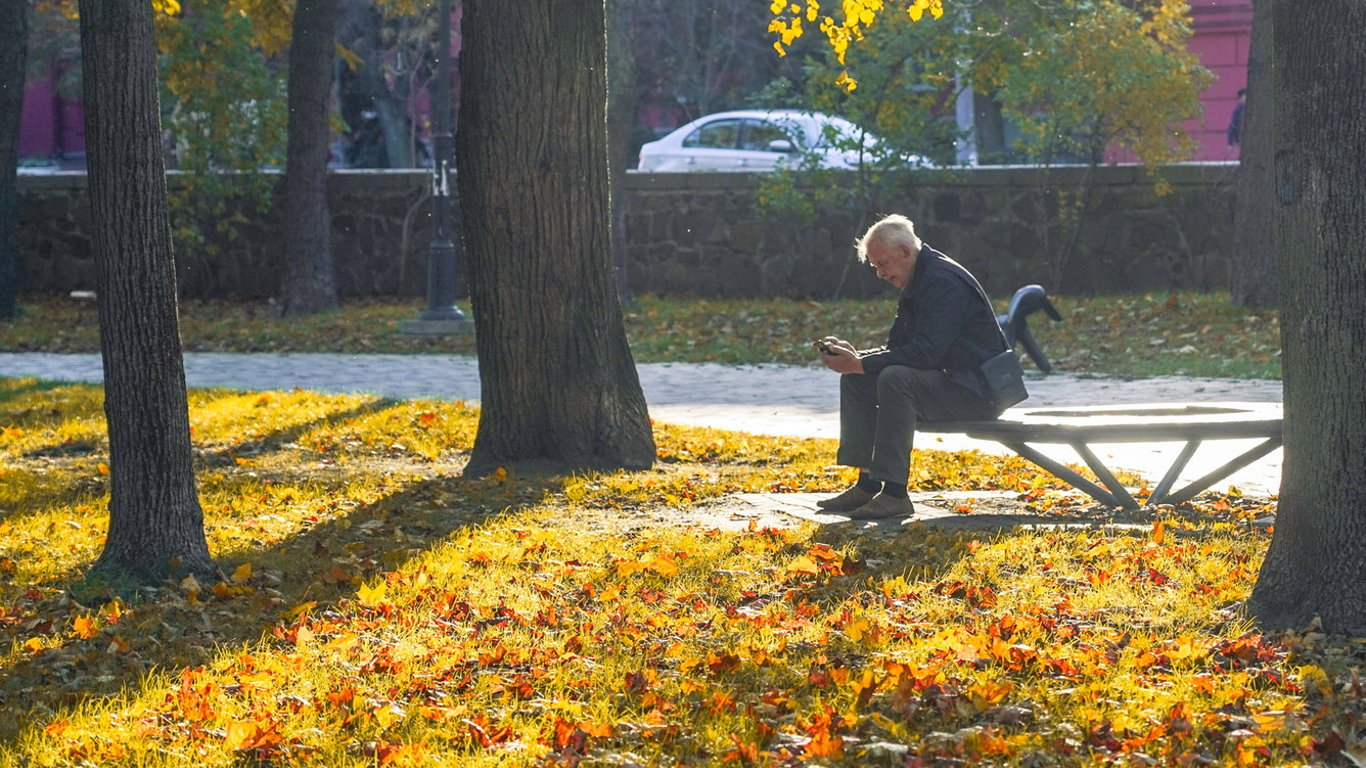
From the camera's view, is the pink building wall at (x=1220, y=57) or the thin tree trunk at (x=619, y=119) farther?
the pink building wall at (x=1220, y=57)

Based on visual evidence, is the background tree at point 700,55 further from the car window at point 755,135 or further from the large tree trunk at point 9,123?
the large tree trunk at point 9,123

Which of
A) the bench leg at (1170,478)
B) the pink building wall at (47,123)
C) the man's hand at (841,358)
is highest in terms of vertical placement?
the pink building wall at (47,123)

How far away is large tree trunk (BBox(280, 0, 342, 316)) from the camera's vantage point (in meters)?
18.8

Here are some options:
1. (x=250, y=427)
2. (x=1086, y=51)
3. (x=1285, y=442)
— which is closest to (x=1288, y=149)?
(x=1285, y=442)

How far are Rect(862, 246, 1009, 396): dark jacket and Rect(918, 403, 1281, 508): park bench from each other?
0.23 m

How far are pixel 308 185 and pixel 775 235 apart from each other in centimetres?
510

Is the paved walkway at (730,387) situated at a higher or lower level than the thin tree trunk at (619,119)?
lower

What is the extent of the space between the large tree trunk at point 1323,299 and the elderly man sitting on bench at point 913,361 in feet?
7.38

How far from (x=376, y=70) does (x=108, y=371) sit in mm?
28498

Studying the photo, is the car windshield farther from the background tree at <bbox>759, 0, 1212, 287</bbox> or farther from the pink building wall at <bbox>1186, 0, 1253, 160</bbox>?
the pink building wall at <bbox>1186, 0, 1253, 160</bbox>

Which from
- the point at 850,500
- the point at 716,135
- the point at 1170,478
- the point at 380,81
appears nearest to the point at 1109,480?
the point at 1170,478

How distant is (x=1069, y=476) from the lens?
7.55 meters

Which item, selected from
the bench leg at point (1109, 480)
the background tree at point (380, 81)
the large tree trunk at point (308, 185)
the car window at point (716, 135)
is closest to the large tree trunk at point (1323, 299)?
the bench leg at point (1109, 480)

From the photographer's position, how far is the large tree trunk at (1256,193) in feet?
52.1
